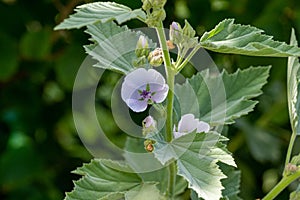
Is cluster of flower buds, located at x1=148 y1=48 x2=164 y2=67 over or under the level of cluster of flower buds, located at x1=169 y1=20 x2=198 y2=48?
under

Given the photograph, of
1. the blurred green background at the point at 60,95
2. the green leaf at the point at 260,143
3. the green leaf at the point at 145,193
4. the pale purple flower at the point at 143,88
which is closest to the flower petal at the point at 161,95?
the pale purple flower at the point at 143,88

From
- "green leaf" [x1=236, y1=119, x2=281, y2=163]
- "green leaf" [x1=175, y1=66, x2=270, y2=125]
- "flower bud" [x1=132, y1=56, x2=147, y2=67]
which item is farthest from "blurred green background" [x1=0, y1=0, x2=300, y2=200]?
"flower bud" [x1=132, y1=56, x2=147, y2=67]

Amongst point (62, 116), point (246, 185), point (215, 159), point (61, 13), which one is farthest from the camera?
point (62, 116)

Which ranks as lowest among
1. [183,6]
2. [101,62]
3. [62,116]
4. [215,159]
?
[215,159]

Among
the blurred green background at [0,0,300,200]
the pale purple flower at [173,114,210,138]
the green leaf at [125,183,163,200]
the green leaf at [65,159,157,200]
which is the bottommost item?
the green leaf at [125,183,163,200]

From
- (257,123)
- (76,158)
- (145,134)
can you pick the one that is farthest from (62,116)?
(145,134)

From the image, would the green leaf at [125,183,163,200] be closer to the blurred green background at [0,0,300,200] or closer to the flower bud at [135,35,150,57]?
the flower bud at [135,35,150,57]

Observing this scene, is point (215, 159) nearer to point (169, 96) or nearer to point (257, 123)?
point (169, 96)
